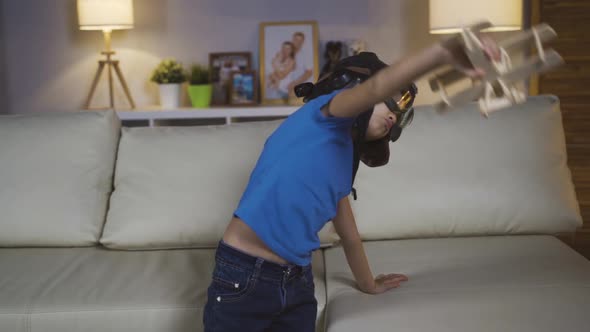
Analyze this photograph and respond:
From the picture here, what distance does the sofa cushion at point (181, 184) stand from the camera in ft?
7.25

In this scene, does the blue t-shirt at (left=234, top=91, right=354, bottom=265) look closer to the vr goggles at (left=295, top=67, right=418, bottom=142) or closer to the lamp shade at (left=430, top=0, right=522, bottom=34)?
the vr goggles at (left=295, top=67, right=418, bottom=142)

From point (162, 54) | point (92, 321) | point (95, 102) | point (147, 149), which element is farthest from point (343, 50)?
point (92, 321)

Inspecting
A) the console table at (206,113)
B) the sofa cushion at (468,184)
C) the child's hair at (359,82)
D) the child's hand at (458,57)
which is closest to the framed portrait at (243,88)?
the console table at (206,113)

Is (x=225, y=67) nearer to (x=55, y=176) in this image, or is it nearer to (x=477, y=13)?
(x=477, y=13)

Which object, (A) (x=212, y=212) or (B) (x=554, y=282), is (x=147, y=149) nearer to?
(A) (x=212, y=212)

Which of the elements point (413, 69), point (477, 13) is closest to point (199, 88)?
point (477, 13)

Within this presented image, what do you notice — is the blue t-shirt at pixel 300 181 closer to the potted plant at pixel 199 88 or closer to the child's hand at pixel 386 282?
the child's hand at pixel 386 282

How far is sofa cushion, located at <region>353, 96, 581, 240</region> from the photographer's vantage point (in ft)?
7.25

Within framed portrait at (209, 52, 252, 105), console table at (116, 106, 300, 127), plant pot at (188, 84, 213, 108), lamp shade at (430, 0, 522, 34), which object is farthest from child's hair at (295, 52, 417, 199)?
framed portrait at (209, 52, 252, 105)

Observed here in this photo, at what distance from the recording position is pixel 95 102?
4453 mm

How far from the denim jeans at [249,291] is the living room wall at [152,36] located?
290 centimetres

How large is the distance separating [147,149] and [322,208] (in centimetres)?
104

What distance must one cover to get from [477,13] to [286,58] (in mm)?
1122

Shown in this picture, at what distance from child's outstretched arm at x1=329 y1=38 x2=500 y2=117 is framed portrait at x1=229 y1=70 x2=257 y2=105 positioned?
2.90 meters
